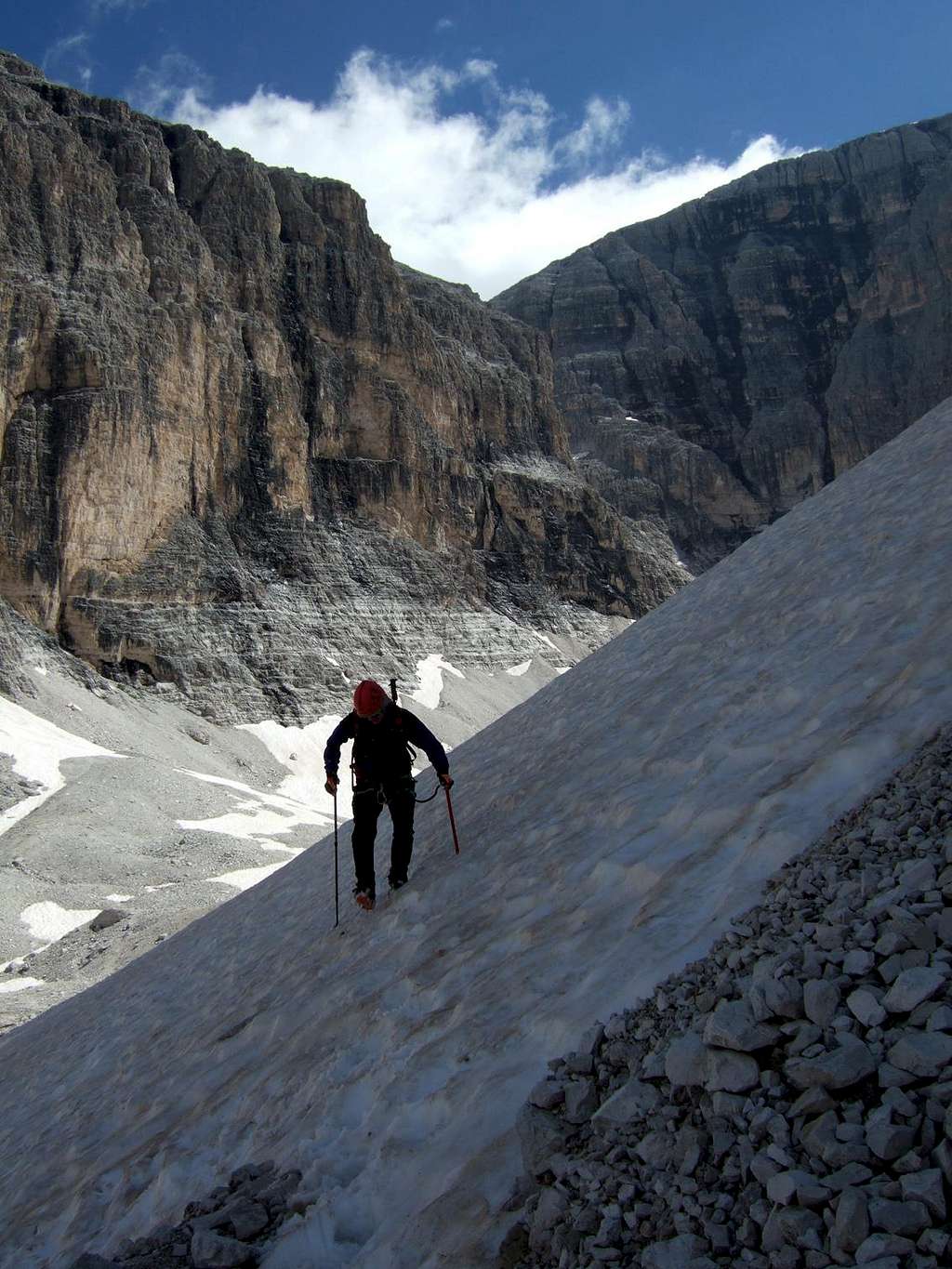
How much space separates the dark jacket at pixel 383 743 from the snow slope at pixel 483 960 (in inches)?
31.5

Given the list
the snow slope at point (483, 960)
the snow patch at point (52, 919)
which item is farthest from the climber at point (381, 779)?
the snow patch at point (52, 919)

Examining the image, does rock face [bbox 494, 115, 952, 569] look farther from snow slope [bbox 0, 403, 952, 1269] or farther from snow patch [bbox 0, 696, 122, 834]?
snow slope [bbox 0, 403, 952, 1269]

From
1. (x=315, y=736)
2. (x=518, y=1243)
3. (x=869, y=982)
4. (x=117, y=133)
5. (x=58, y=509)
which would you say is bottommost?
(x=315, y=736)

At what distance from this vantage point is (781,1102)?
7.17ft

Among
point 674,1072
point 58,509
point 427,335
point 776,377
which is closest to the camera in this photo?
point 674,1072

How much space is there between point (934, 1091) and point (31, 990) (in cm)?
1949

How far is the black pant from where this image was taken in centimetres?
663

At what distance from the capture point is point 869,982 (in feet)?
7.68

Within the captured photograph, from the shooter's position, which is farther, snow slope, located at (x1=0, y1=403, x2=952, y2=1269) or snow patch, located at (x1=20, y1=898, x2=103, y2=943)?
snow patch, located at (x1=20, y1=898, x2=103, y2=943)

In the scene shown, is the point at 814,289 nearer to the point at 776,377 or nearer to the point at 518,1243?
the point at 776,377

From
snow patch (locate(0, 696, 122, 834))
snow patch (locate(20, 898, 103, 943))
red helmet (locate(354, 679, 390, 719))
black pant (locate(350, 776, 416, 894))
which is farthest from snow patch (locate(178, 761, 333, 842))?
red helmet (locate(354, 679, 390, 719))

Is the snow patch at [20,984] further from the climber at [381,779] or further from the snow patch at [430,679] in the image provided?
the snow patch at [430,679]

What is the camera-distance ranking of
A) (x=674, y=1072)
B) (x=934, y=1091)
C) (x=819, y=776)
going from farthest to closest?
(x=819, y=776)
(x=674, y=1072)
(x=934, y=1091)

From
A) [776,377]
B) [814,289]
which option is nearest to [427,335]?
[776,377]
